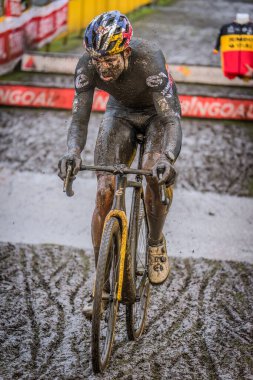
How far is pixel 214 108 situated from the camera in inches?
510

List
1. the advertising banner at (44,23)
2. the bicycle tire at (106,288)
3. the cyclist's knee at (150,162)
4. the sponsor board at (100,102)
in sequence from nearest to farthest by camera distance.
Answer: the bicycle tire at (106,288)
the cyclist's knee at (150,162)
the sponsor board at (100,102)
the advertising banner at (44,23)

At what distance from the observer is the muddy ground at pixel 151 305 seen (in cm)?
500

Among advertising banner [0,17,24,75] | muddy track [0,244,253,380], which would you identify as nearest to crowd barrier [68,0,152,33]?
advertising banner [0,17,24,75]

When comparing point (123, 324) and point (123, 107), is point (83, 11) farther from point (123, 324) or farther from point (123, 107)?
point (123, 324)

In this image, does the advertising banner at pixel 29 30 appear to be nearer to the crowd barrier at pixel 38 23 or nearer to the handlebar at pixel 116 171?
the crowd barrier at pixel 38 23

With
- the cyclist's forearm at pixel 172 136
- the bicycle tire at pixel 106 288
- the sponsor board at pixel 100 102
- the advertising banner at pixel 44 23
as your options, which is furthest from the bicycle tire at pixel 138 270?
the advertising banner at pixel 44 23

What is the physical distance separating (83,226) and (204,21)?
1784cm

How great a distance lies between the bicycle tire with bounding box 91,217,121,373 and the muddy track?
0.49ft

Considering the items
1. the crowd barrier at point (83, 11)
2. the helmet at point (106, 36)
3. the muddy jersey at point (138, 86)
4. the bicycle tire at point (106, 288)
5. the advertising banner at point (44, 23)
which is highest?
the helmet at point (106, 36)

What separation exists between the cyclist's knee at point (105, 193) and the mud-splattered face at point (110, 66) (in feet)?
2.26

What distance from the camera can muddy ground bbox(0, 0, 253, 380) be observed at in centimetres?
500

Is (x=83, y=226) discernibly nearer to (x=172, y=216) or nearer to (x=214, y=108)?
(x=172, y=216)

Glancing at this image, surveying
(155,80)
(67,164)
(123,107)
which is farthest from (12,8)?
(67,164)

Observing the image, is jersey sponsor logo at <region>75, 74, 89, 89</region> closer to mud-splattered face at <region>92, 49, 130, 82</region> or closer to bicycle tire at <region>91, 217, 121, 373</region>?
mud-splattered face at <region>92, 49, 130, 82</region>
